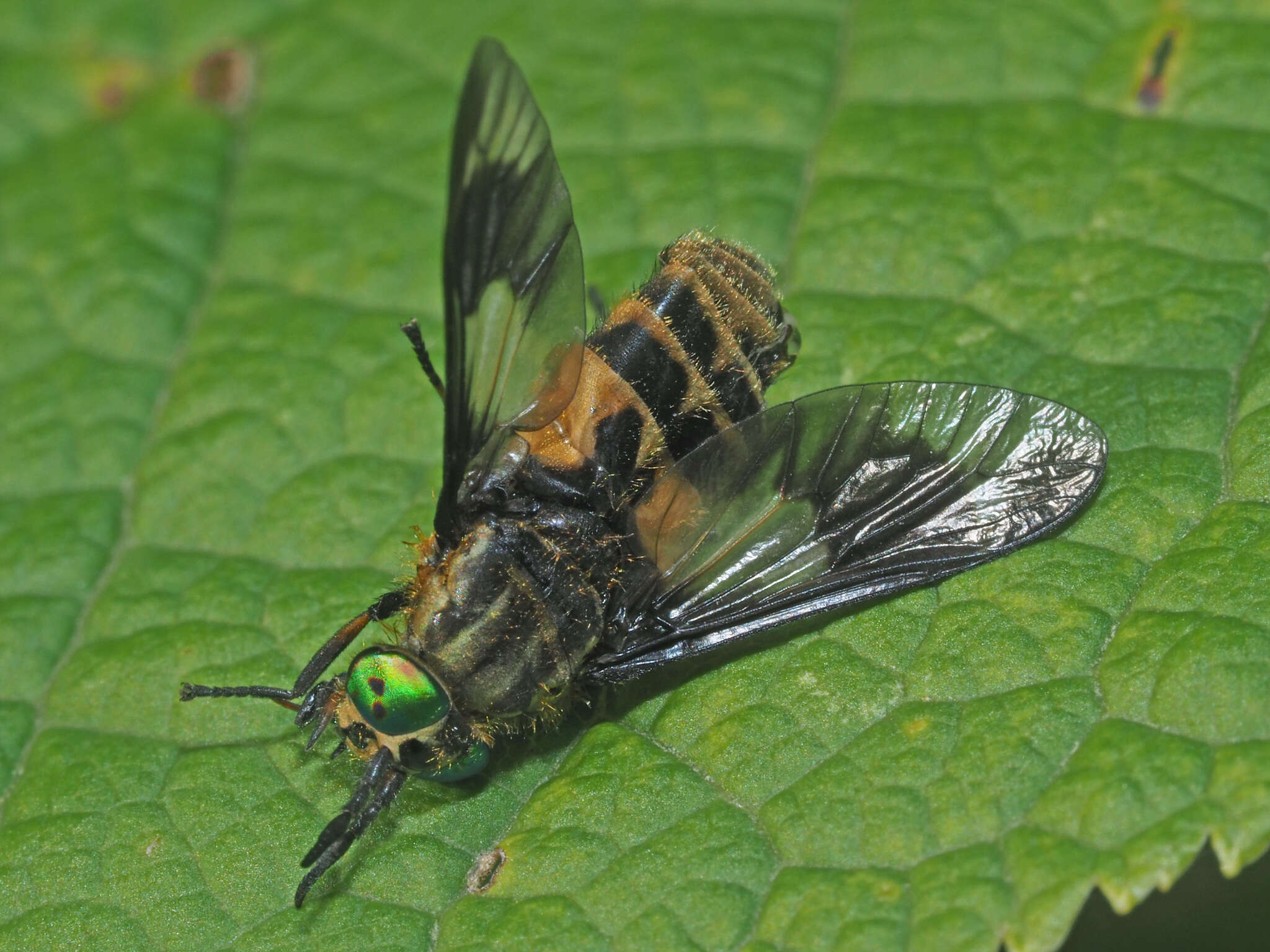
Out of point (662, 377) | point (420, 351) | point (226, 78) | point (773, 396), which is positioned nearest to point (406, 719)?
point (662, 377)

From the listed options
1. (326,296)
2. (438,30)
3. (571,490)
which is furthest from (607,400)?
(438,30)

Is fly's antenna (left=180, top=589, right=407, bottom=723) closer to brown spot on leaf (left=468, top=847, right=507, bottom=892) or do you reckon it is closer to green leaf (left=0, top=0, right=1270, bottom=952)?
green leaf (left=0, top=0, right=1270, bottom=952)

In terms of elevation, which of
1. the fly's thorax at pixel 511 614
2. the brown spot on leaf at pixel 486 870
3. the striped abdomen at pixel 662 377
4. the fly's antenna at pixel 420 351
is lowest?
the brown spot on leaf at pixel 486 870

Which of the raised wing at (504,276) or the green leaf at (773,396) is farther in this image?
the raised wing at (504,276)

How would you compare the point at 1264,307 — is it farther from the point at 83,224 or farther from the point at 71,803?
the point at 83,224

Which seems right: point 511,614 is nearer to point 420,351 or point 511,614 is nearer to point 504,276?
point 504,276

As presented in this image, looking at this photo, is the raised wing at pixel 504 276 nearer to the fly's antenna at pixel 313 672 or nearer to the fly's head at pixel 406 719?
the fly's antenna at pixel 313 672

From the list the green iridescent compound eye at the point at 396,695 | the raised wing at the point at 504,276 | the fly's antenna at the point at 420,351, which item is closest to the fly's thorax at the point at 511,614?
the green iridescent compound eye at the point at 396,695
